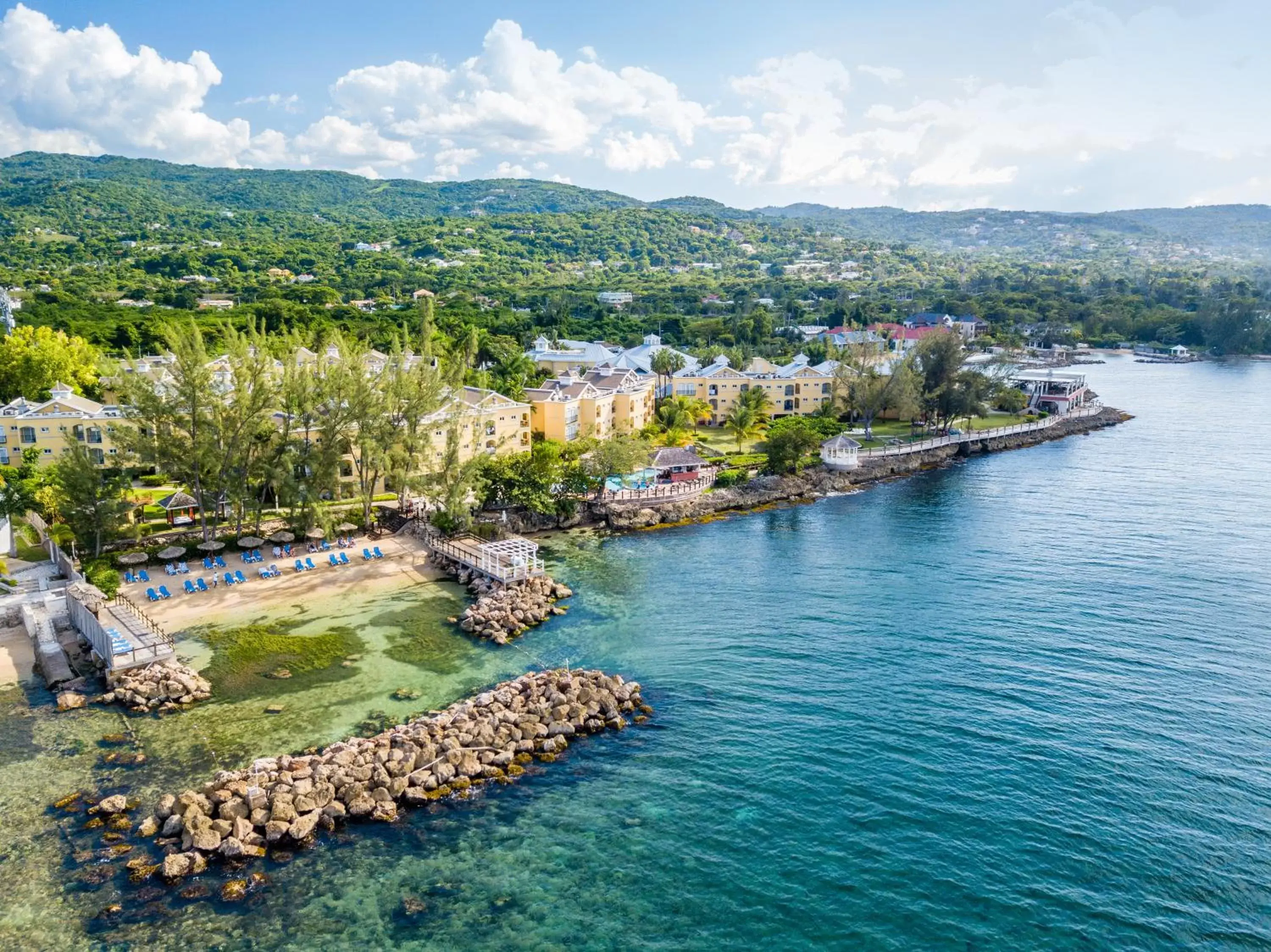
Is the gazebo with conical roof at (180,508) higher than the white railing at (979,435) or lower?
lower

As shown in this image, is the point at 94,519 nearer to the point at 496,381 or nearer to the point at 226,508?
the point at 226,508

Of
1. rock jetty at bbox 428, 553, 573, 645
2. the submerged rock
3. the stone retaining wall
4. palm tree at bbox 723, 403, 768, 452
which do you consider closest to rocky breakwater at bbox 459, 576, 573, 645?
rock jetty at bbox 428, 553, 573, 645

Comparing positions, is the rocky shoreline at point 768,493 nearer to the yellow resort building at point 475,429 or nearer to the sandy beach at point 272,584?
the yellow resort building at point 475,429

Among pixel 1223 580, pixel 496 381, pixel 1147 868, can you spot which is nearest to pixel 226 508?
pixel 496 381

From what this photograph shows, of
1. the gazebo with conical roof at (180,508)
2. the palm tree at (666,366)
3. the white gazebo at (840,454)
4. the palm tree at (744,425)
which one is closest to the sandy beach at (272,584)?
the gazebo with conical roof at (180,508)

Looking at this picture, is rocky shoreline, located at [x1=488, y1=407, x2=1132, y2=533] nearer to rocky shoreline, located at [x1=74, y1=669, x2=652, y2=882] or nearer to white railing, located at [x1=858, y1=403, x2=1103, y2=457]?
white railing, located at [x1=858, y1=403, x2=1103, y2=457]

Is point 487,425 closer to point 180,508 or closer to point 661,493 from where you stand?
point 661,493

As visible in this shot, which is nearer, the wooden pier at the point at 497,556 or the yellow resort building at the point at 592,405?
the wooden pier at the point at 497,556
